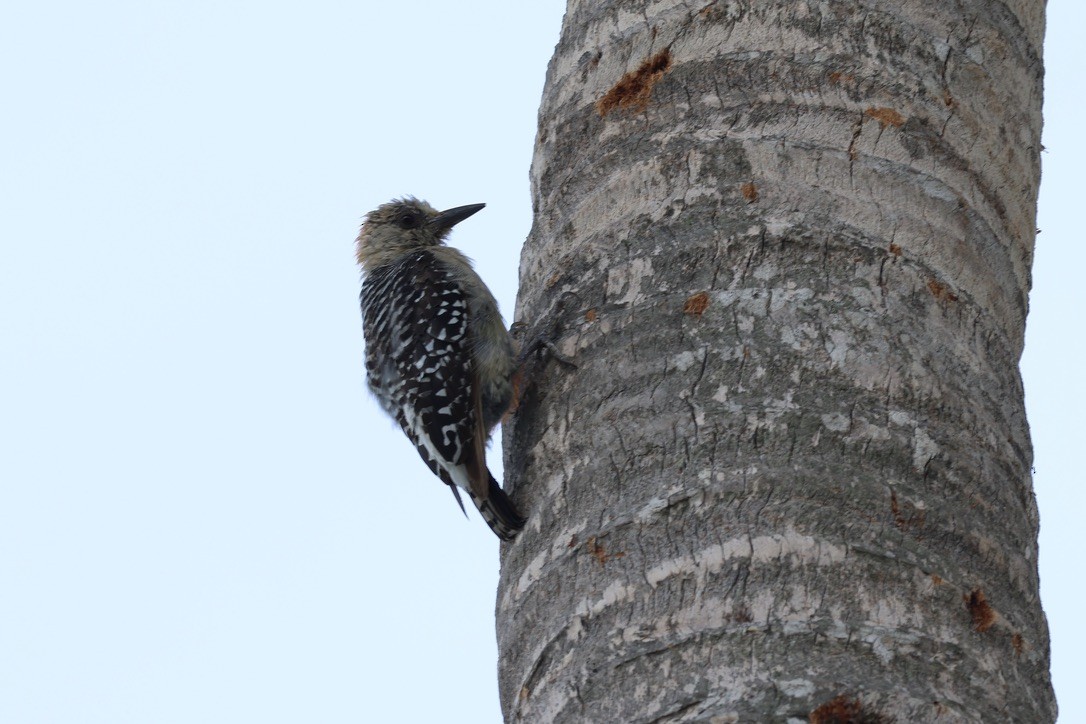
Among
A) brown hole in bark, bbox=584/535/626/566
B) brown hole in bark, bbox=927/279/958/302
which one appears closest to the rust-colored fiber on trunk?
brown hole in bark, bbox=927/279/958/302

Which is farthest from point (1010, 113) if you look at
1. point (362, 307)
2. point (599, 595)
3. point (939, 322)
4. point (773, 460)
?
point (362, 307)

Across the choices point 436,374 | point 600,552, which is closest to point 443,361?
point 436,374

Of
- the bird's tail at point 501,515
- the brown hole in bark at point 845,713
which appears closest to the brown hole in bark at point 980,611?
the brown hole in bark at point 845,713

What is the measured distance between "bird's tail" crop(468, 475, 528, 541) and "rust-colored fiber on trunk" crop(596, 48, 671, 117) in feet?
3.52

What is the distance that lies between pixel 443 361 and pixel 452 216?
182 centimetres

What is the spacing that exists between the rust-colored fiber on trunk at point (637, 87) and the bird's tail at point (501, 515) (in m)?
1.07

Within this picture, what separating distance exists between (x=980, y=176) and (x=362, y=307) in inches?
108

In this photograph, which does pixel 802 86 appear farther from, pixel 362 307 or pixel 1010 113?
pixel 362 307

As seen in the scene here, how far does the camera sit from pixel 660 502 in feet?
9.41

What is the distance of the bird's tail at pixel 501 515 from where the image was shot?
10.9 ft

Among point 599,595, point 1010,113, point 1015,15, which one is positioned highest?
point 1015,15

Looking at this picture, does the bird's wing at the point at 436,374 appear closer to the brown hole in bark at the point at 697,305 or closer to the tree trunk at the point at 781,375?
the tree trunk at the point at 781,375

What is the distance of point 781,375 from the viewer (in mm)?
2998

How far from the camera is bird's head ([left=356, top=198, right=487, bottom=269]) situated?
629 cm
